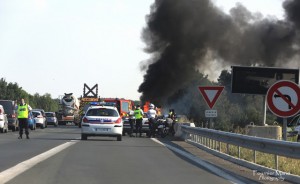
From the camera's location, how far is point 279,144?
11.4 meters

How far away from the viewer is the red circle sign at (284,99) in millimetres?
11938

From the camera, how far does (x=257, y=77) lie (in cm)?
2861

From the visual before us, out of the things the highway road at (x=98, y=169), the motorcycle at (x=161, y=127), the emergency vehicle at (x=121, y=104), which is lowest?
the highway road at (x=98, y=169)

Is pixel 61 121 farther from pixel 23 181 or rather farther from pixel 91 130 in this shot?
pixel 23 181

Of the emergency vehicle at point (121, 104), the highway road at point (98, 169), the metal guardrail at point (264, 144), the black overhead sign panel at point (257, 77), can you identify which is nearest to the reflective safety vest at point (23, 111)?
the highway road at point (98, 169)

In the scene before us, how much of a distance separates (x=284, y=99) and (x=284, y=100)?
0.07 ft

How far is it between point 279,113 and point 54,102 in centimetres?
16491

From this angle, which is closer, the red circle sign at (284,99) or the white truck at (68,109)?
the red circle sign at (284,99)

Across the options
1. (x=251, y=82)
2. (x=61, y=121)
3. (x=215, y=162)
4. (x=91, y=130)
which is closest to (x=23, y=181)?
(x=215, y=162)

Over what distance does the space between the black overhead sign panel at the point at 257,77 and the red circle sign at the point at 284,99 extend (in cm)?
1221

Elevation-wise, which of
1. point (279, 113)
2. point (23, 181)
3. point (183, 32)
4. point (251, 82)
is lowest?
point (23, 181)

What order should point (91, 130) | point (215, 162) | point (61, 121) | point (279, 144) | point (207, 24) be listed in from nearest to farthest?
point (279, 144) < point (215, 162) < point (91, 130) < point (207, 24) < point (61, 121)

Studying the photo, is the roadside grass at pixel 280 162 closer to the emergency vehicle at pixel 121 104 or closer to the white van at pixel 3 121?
the white van at pixel 3 121

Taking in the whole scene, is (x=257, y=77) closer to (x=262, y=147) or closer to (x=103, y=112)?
(x=103, y=112)
